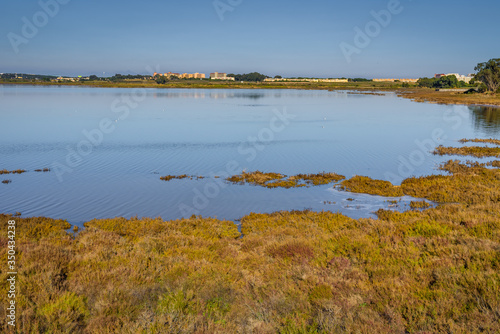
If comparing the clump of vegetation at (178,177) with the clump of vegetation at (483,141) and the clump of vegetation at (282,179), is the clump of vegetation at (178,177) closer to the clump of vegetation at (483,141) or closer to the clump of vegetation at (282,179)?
the clump of vegetation at (282,179)

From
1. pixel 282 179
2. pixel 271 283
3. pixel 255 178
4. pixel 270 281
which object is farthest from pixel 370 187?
pixel 271 283

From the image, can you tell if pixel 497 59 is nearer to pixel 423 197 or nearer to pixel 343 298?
pixel 423 197

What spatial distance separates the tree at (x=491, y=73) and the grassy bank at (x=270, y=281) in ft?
432

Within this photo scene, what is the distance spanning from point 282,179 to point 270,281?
14.7 m

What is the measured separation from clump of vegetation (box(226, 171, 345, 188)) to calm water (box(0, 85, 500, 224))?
35.9 inches

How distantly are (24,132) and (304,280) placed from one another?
Result: 3981 centimetres

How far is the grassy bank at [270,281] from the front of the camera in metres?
5.91

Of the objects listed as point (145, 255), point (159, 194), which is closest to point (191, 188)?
point (159, 194)

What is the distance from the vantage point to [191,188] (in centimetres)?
2055

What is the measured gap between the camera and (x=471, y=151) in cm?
3125

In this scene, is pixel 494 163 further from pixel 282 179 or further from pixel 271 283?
pixel 271 283

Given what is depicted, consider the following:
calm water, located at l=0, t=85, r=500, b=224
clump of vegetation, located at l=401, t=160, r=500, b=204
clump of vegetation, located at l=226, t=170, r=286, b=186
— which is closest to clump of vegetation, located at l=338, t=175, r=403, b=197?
clump of vegetation, located at l=401, t=160, r=500, b=204

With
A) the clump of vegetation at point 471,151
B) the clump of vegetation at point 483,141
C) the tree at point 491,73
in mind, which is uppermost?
the tree at point 491,73

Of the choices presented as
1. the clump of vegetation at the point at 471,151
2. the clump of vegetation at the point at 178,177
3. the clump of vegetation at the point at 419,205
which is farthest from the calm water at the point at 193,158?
the clump of vegetation at the point at 471,151
